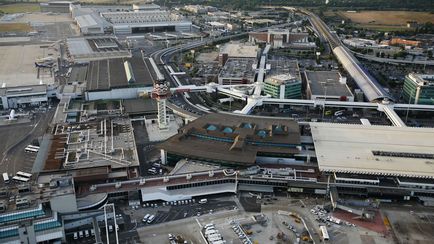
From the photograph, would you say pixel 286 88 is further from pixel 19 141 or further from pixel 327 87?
pixel 19 141

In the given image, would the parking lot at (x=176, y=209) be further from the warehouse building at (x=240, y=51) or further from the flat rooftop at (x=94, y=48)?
the flat rooftop at (x=94, y=48)

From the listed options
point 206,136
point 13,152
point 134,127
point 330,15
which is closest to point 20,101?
point 13,152

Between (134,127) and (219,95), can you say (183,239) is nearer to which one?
(134,127)

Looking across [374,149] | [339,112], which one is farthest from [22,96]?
[374,149]

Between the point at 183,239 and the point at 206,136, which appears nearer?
the point at 183,239

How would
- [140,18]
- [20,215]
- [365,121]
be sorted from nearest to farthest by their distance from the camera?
[20,215] → [365,121] → [140,18]

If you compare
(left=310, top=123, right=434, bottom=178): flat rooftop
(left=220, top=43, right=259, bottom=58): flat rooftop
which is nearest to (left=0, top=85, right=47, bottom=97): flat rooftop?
(left=220, top=43, right=259, bottom=58): flat rooftop

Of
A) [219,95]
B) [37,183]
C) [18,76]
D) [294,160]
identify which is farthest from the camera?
[18,76]
